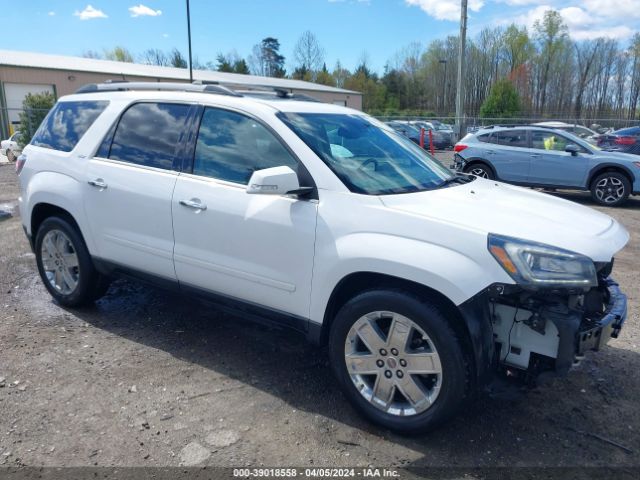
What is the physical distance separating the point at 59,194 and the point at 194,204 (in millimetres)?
1591

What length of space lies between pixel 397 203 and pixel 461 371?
979 mm

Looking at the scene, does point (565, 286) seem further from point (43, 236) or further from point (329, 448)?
point (43, 236)

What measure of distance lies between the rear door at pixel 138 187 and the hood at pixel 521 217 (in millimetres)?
1686

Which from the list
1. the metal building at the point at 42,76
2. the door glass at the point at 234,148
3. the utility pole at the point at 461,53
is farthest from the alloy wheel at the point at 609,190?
the metal building at the point at 42,76

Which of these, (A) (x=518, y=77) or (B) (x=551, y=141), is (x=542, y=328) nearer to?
(B) (x=551, y=141)

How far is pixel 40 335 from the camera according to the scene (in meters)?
4.30

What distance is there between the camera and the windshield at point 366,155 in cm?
329

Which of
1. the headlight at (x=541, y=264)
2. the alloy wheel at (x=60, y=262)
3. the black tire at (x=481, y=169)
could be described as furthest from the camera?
the black tire at (x=481, y=169)

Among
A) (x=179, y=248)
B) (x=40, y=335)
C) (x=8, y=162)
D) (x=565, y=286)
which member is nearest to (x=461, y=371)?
(x=565, y=286)

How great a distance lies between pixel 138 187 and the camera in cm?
393

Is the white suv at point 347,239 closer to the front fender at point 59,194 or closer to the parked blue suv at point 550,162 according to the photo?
the front fender at point 59,194

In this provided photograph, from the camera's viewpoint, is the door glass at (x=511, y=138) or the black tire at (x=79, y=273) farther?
the door glass at (x=511, y=138)

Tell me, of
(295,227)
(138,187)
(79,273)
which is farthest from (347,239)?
(79,273)

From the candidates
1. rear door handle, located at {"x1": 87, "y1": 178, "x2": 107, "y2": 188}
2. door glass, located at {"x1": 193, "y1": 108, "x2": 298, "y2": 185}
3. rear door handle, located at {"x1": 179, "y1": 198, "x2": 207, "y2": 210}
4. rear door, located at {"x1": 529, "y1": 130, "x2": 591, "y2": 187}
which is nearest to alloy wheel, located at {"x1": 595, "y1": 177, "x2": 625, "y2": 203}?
rear door, located at {"x1": 529, "y1": 130, "x2": 591, "y2": 187}
